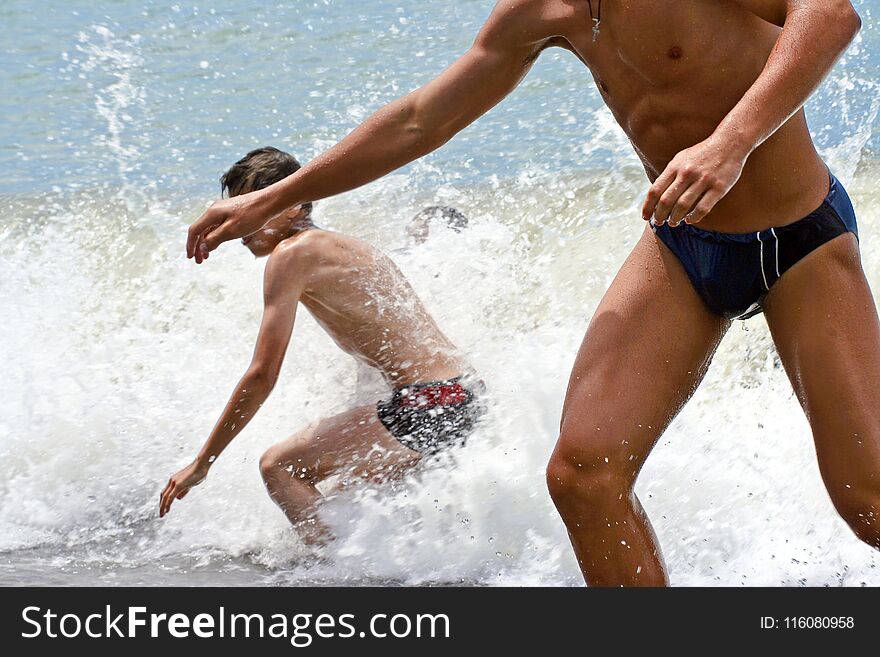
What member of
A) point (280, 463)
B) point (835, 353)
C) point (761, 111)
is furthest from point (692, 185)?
point (280, 463)

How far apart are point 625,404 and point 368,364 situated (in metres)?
1.61

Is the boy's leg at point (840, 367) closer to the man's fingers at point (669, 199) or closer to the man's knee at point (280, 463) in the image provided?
the man's fingers at point (669, 199)

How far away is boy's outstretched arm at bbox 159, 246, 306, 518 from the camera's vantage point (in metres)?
3.43

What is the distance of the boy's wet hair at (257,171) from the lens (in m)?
3.68

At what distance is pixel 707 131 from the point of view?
2.28 meters

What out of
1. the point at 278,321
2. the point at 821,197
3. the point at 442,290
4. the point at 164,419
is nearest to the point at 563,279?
the point at 442,290

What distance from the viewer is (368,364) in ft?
12.2

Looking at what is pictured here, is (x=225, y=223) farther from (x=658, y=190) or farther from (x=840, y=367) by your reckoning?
(x=840, y=367)

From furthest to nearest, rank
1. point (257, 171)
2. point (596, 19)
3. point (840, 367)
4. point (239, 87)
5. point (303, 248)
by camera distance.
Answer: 1. point (239, 87)
2. point (257, 171)
3. point (303, 248)
4. point (596, 19)
5. point (840, 367)

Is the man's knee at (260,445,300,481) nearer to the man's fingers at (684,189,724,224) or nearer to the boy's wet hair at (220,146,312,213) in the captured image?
the boy's wet hair at (220,146,312,213)

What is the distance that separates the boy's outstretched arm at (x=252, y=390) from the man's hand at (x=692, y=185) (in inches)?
69.5

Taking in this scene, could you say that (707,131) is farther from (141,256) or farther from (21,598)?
(141,256)

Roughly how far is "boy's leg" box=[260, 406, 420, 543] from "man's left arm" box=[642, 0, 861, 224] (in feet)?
6.07

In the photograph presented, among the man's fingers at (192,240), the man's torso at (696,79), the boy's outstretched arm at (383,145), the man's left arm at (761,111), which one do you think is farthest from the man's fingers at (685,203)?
the man's fingers at (192,240)
